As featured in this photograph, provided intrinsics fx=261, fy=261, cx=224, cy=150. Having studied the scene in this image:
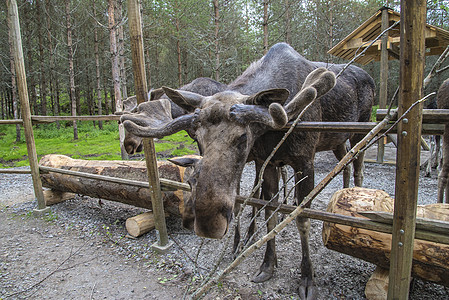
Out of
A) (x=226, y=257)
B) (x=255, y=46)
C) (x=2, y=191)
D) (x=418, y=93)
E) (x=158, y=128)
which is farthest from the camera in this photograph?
(x=255, y=46)

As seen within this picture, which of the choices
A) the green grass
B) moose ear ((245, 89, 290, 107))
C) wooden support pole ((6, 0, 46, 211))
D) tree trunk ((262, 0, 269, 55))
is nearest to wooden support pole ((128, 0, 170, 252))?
moose ear ((245, 89, 290, 107))

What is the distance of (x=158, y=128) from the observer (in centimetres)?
239

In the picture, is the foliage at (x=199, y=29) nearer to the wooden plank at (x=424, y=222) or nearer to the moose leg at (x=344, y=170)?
the moose leg at (x=344, y=170)

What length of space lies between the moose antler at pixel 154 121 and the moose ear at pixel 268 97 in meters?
0.55

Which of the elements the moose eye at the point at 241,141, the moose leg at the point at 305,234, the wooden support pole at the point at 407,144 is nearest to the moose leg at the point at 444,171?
the moose leg at the point at 305,234

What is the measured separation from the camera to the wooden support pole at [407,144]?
1547 mm

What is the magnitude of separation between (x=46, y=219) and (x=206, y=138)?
177 inches

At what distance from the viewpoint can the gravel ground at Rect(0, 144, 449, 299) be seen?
2.83 metres

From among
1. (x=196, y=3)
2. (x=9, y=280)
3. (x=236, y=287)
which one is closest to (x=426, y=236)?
(x=236, y=287)

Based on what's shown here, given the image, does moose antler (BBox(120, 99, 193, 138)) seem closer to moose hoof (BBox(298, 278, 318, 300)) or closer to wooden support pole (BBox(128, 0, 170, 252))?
wooden support pole (BBox(128, 0, 170, 252))

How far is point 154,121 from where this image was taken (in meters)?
2.62

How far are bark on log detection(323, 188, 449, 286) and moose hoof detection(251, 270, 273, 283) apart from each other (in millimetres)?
821

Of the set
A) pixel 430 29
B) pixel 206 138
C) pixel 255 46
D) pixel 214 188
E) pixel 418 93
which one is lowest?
pixel 214 188

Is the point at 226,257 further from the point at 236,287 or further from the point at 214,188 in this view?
the point at 214,188
